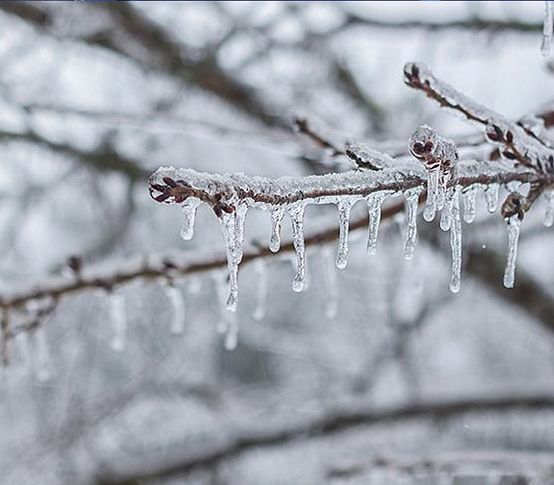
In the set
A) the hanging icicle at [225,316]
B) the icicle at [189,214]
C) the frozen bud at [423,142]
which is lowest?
the hanging icicle at [225,316]

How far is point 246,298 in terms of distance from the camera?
4.83 m

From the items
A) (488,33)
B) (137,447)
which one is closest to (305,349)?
(137,447)

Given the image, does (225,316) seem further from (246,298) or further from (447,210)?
(246,298)

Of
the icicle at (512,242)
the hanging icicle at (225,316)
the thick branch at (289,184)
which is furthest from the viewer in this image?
the hanging icicle at (225,316)

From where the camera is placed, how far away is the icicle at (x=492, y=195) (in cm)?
72

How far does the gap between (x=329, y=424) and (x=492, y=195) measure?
6.39 feet

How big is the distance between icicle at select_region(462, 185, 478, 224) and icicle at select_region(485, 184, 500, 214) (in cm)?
1

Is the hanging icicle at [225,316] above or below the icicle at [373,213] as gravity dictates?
below

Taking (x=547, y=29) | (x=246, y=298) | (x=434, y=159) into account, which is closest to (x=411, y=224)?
(x=434, y=159)

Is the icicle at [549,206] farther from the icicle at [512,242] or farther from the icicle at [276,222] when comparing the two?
the icicle at [276,222]

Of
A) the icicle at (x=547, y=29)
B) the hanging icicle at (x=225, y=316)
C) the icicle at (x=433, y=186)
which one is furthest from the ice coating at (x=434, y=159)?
the hanging icicle at (x=225, y=316)

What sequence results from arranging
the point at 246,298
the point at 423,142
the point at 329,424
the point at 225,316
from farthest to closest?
the point at 246,298 < the point at 329,424 < the point at 225,316 < the point at 423,142

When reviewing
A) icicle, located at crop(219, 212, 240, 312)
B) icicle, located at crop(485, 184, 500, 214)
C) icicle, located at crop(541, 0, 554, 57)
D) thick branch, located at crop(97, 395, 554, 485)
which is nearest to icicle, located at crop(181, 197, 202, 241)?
icicle, located at crop(219, 212, 240, 312)

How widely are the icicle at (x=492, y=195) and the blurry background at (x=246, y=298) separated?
0.44 metres
